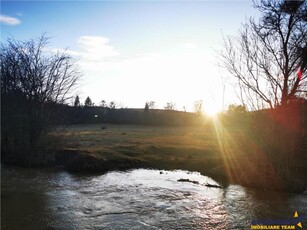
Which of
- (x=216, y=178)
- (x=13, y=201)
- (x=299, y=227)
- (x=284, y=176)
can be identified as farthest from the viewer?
(x=216, y=178)

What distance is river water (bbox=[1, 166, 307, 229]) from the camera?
27.2 ft

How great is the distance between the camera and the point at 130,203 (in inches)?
402

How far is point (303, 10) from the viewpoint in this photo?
47.0ft

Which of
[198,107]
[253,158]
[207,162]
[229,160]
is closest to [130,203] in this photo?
[253,158]

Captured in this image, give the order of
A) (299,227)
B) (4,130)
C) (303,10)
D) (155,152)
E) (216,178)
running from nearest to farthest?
(299,227), (303,10), (216,178), (4,130), (155,152)

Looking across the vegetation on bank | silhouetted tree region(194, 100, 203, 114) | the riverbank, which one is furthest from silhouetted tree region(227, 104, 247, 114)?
silhouetted tree region(194, 100, 203, 114)

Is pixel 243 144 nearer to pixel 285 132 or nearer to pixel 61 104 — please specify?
pixel 285 132

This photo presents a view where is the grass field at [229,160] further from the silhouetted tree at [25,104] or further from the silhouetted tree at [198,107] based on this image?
the silhouetted tree at [198,107]

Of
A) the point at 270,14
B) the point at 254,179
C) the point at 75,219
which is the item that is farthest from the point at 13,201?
the point at 270,14

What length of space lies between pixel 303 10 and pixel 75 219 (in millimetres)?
13537

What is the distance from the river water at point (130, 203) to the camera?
8281 millimetres

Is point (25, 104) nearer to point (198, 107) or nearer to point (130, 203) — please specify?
point (130, 203)

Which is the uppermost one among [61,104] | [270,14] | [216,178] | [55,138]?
[270,14]

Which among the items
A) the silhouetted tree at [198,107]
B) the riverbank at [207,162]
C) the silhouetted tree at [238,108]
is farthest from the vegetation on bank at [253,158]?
the silhouetted tree at [198,107]
